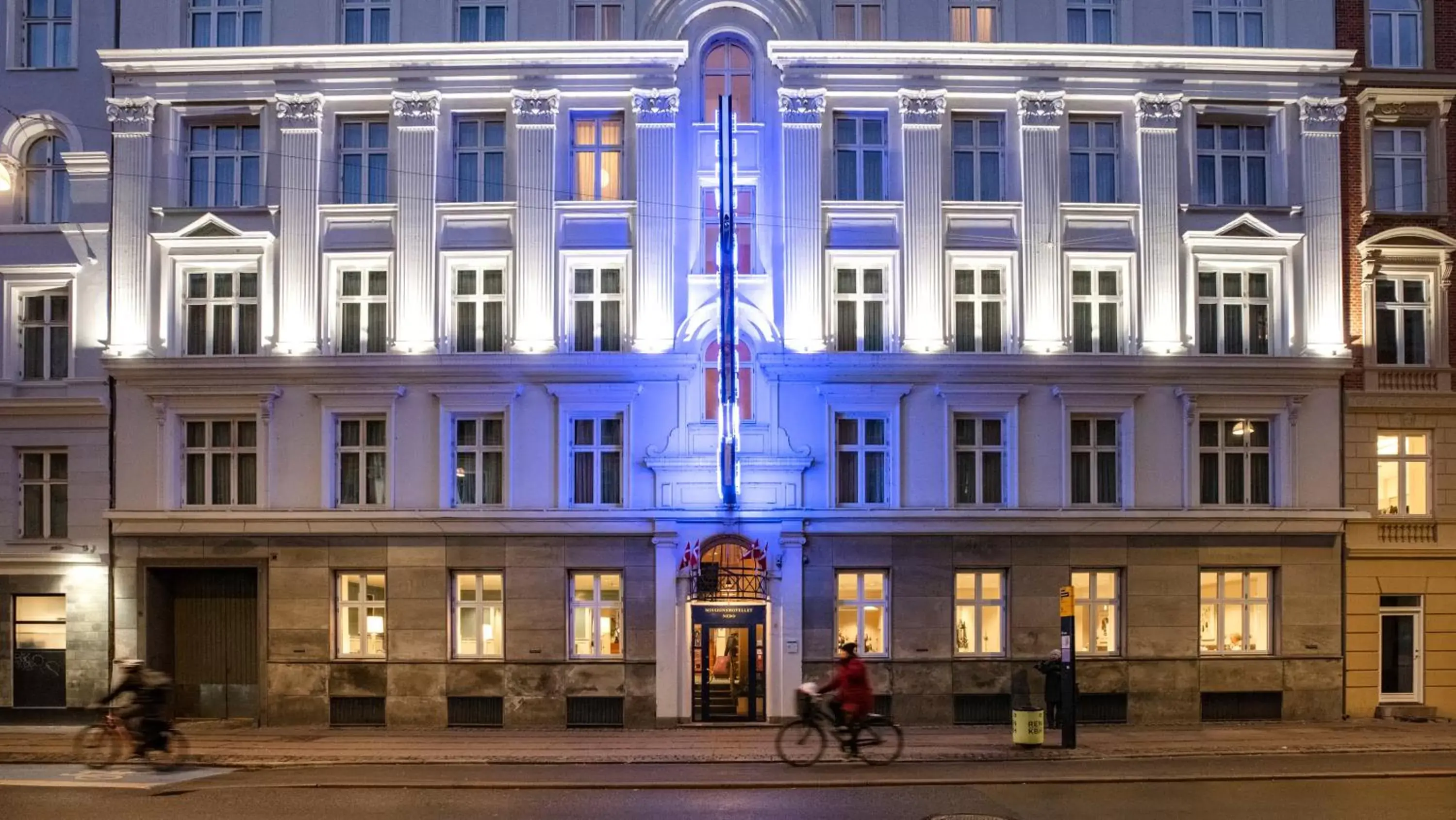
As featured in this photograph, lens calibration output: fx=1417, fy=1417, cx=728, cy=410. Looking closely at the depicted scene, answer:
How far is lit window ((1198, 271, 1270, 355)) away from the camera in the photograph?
3028 cm

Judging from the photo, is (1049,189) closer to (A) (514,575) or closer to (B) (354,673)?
(A) (514,575)

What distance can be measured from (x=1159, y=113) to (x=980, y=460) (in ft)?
27.2

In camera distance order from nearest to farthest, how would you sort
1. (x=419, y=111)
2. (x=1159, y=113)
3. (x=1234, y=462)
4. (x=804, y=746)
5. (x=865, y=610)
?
(x=804, y=746), (x=865, y=610), (x=419, y=111), (x=1159, y=113), (x=1234, y=462)

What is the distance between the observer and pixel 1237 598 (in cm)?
3003

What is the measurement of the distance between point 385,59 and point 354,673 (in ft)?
42.1

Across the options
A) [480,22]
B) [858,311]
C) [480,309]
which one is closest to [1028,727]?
[858,311]

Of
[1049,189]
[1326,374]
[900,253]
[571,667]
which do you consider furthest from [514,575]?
[1326,374]

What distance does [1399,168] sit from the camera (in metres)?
31.2

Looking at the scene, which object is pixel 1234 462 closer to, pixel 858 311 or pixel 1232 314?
pixel 1232 314

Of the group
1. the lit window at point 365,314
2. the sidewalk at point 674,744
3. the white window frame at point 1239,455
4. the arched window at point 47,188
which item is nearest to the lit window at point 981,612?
the sidewalk at point 674,744

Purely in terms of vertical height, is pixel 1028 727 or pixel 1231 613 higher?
pixel 1231 613

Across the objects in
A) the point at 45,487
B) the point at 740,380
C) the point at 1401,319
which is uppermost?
the point at 1401,319

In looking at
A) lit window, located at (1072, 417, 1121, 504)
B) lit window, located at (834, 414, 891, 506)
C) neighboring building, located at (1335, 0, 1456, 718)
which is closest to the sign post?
lit window, located at (1072, 417, 1121, 504)

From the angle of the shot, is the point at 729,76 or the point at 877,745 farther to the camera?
the point at 729,76
